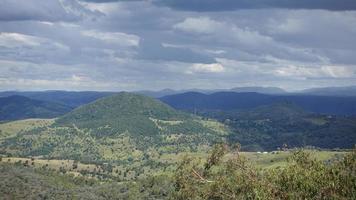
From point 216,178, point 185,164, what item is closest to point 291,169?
point 216,178

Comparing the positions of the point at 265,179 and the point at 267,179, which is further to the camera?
the point at 267,179

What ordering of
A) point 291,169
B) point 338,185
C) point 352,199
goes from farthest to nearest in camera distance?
point 291,169 → point 338,185 → point 352,199

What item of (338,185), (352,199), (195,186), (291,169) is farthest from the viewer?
(195,186)

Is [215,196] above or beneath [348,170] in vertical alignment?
beneath

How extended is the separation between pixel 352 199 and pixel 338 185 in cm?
375

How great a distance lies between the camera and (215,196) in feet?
213

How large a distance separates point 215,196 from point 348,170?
1624cm

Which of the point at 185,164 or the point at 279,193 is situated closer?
the point at 279,193

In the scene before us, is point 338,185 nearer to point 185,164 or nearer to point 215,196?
point 215,196

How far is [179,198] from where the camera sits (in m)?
69.4

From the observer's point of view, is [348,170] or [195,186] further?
[195,186]

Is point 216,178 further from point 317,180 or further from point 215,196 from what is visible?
point 317,180

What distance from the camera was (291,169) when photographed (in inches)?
2525

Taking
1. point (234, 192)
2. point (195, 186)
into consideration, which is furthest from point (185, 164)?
point (234, 192)
